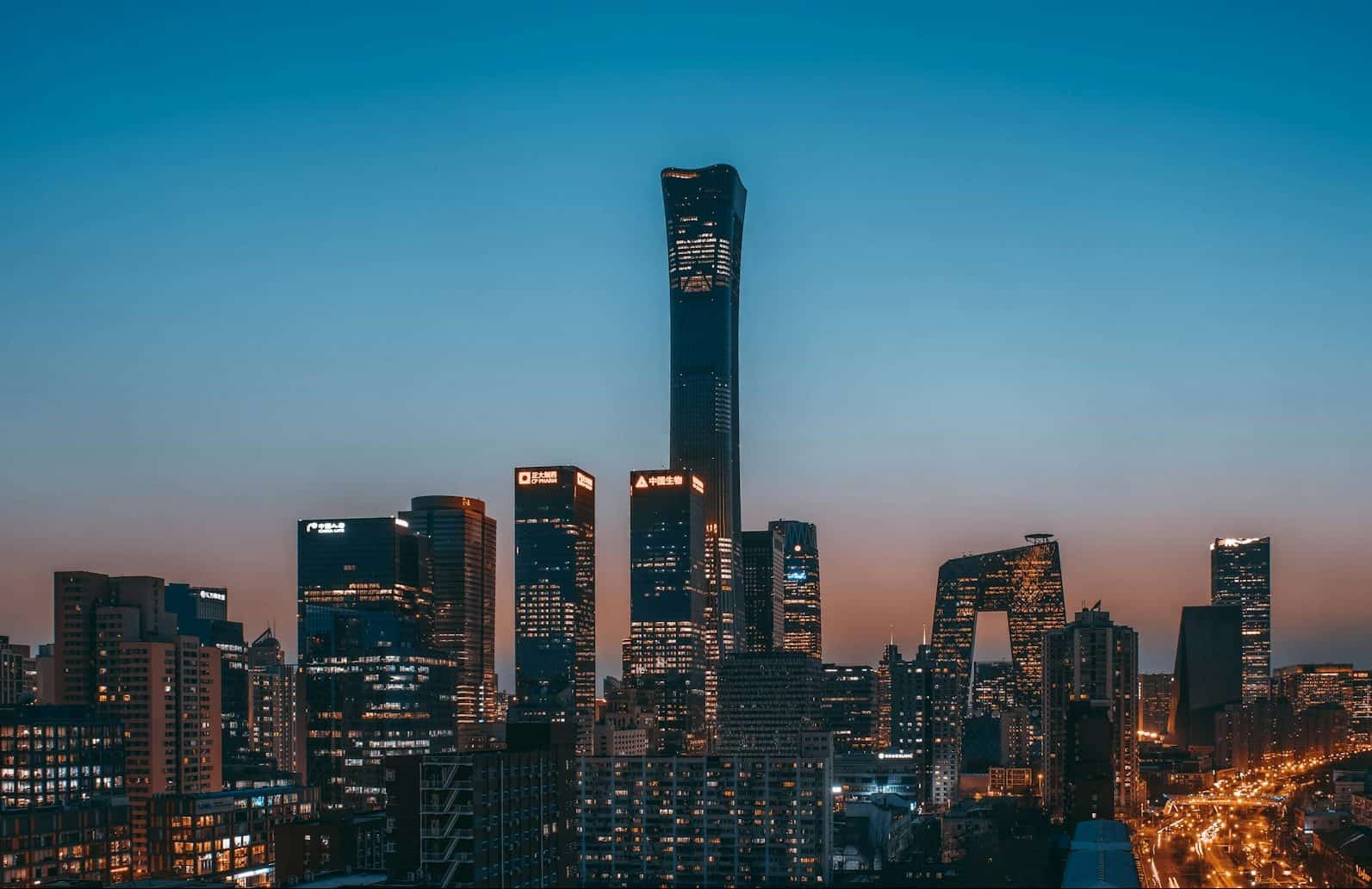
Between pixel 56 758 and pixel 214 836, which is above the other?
pixel 56 758

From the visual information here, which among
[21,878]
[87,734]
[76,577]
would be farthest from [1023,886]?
[76,577]

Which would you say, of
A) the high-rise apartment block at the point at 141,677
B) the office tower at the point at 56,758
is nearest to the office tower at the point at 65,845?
the office tower at the point at 56,758

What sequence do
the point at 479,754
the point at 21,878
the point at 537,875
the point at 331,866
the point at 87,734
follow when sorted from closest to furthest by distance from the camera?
the point at 479,754
the point at 537,875
the point at 21,878
the point at 331,866
the point at 87,734

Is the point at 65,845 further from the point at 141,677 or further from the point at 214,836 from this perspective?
the point at 141,677

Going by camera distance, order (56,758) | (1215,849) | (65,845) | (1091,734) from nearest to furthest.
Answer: (65,845)
(56,758)
(1215,849)
(1091,734)

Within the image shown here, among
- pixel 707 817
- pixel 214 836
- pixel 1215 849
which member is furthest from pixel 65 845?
pixel 1215 849

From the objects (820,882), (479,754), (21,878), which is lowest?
(820,882)

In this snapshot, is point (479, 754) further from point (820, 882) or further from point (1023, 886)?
point (820, 882)

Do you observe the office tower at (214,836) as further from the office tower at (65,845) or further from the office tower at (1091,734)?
the office tower at (1091,734)
